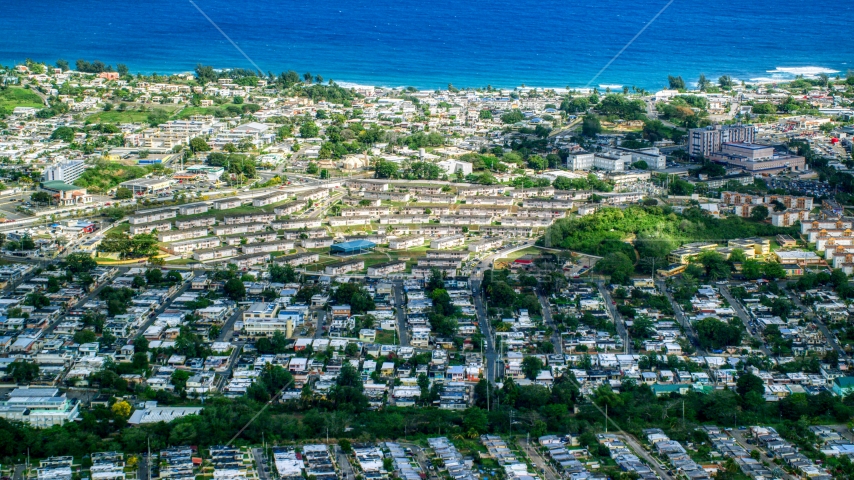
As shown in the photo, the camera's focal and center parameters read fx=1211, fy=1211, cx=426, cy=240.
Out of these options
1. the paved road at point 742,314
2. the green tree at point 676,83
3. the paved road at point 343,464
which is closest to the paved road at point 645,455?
the paved road at point 343,464

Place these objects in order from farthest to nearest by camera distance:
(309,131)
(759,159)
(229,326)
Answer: (309,131) → (759,159) → (229,326)

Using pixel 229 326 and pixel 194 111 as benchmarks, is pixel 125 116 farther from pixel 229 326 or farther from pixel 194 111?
pixel 229 326

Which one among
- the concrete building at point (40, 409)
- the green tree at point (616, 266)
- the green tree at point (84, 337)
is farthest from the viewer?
the green tree at point (616, 266)

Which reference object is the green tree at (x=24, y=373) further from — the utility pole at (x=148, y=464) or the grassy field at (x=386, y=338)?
the grassy field at (x=386, y=338)

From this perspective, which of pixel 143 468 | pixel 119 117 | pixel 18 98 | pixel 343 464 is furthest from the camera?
pixel 18 98

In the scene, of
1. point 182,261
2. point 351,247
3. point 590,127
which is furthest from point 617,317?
point 590,127
